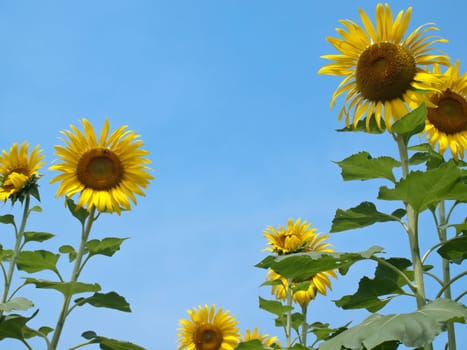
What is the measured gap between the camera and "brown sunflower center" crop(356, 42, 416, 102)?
482cm

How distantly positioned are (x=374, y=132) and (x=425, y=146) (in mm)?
395

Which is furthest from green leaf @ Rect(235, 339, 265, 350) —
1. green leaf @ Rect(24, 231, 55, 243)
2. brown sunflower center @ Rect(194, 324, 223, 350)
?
brown sunflower center @ Rect(194, 324, 223, 350)

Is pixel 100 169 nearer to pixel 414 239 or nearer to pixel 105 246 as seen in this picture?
pixel 105 246

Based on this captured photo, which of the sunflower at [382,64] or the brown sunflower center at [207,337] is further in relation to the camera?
the brown sunflower center at [207,337]

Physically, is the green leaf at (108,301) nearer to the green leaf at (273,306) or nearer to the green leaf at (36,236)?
the green leaf at (273,306)

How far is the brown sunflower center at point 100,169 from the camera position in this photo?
6.53m

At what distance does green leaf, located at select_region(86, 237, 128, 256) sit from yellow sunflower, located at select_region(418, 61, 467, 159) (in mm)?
3059

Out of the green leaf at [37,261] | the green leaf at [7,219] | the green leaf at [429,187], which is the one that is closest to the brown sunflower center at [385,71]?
the green leaf at [429,187]

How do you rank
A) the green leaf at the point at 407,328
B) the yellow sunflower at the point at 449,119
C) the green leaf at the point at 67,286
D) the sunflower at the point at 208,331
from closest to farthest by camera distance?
the green leaf at the point at 407,328 → the green leaf at the point at 67,286 → the yellow sunflower at the point at 449,119 → the sunflower at the point at 208,331

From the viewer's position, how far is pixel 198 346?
884 centimetres

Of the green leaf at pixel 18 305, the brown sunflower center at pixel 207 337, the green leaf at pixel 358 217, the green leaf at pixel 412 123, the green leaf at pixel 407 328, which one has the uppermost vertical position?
the green leaf at pixel 412 123

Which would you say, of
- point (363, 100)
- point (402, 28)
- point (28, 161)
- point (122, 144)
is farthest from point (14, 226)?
point (402, 28)

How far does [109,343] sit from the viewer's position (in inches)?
210

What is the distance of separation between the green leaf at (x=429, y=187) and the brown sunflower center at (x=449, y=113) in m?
2.45
